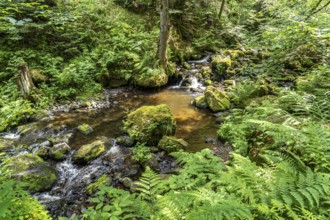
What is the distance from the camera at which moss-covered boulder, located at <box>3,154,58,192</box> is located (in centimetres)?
464

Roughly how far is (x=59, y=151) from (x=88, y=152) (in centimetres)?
73

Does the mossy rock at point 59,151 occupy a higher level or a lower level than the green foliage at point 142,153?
lower

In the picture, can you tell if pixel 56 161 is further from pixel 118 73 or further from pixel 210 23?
pixel 210 23

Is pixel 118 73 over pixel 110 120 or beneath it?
over

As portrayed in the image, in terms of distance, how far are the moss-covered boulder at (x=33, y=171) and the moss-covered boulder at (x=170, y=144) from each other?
2.58 metres

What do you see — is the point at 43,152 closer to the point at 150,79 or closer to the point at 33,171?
the point at 33,171

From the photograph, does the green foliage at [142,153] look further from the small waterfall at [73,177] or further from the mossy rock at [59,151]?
the mossy rock at [59,151]

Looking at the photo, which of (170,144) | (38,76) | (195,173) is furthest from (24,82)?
(195,173)

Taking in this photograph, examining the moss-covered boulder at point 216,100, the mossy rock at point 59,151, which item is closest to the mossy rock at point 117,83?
the moss-covered boulder at point 216,100

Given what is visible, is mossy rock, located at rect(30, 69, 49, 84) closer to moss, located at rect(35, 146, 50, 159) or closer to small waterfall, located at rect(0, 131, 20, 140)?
small waterfall, located at rect(0, 131, 20, 140)

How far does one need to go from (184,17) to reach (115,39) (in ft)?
19.3

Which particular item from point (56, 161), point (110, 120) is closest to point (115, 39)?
point (110, 120)

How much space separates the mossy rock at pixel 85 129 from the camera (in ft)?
22.3

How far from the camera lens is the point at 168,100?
30.6ft
